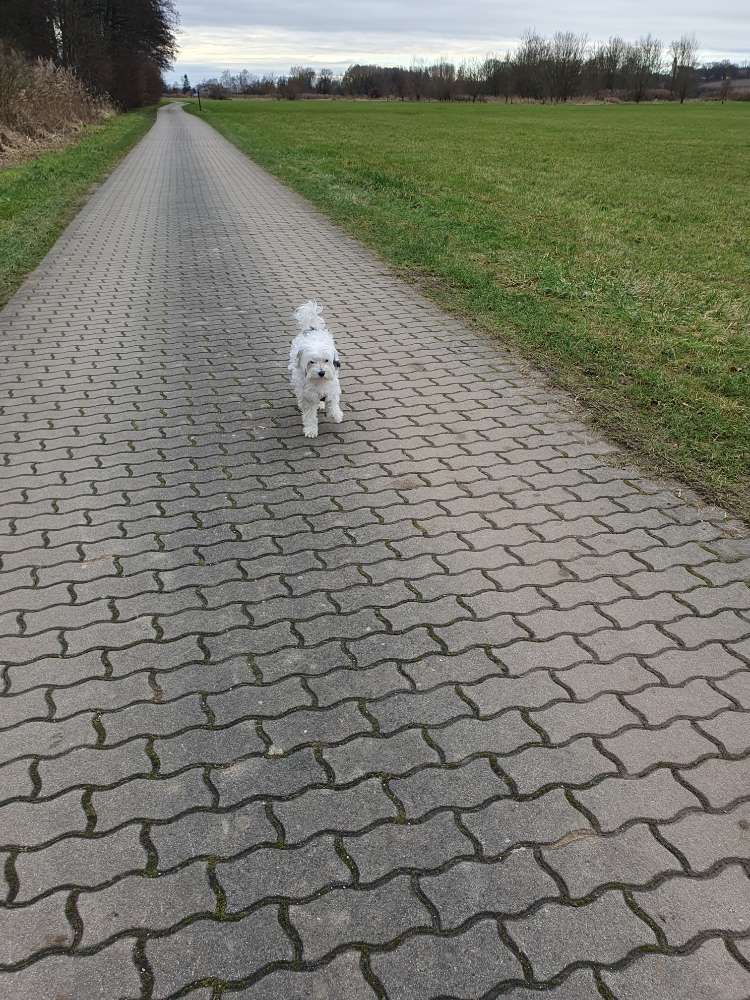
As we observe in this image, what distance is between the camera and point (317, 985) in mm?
2447

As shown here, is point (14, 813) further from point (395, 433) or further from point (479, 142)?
point (479, 142)

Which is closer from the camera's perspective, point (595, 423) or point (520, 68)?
point (595, 423)

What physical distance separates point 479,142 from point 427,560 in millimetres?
29681

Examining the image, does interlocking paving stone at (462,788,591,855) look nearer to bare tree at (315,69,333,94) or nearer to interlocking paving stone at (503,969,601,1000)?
interlocking paving stone at (503,969,601,1000)

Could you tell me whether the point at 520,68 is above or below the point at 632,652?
above

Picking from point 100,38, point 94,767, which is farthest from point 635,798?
point 100,38

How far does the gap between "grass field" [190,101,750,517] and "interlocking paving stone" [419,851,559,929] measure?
126 inches

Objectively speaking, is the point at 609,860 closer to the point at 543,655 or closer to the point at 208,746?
the point at 543,655

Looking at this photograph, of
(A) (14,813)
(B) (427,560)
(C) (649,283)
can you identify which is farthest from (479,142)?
(A) (14,813)

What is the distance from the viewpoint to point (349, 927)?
2.62 meters

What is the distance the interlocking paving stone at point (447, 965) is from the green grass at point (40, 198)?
9.69 meters

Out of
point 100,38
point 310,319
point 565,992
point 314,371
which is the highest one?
point 100,38

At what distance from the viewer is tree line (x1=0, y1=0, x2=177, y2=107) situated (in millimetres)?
41500

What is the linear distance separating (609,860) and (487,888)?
454 millimetres
